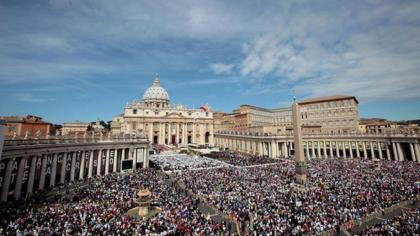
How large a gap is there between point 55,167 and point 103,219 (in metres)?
17.4

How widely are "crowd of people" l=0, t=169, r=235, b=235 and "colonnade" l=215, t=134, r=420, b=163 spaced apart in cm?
4378

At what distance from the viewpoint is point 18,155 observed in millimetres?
22188

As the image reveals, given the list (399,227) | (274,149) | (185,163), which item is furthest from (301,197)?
(274,149)

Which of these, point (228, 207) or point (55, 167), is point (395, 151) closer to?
point (228, 207)

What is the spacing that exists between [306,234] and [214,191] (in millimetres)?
11005

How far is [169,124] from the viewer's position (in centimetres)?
9356

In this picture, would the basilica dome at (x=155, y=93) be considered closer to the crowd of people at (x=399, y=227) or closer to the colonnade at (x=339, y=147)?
the colonnade at (x=339, y=147)

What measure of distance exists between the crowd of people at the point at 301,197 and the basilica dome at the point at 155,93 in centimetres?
8692

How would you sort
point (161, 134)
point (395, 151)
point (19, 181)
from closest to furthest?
point (19, 181) < point (395, 151) < point (161, 134)

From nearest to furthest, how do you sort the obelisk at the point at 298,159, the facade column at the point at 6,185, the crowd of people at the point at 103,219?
the crowd of people at the point at 103,219, the facade column at the point at 6,185, the obelisk at the point at 298,159

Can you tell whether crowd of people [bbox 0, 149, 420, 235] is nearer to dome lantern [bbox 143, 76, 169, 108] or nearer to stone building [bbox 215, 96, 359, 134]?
stone building [bbox 215, 96, 359, 134]

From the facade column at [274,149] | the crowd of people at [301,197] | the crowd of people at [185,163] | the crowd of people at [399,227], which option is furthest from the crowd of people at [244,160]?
the crowd of people at [399,227]

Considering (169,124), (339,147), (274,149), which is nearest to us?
(274,149)

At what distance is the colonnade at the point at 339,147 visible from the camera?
1870 inches
